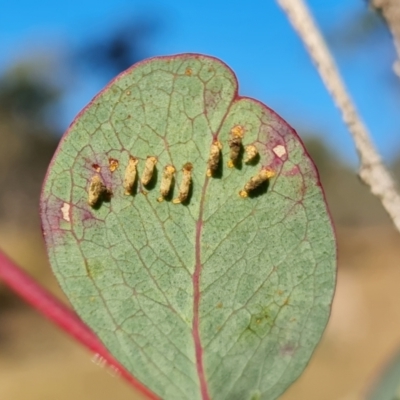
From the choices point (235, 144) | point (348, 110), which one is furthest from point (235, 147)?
point (348, 110)

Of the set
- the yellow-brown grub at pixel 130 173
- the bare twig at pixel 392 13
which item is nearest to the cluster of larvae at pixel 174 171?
the yellow-brown grub at pixel 130 173

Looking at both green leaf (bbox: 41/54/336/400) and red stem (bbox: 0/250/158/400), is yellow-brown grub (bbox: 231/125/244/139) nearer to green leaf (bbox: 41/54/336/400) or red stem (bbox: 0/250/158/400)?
green leaf (bbox: 41/54/336/400)

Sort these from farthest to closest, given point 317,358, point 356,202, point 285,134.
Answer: point 356,202 < point 317,358 < point 285,134

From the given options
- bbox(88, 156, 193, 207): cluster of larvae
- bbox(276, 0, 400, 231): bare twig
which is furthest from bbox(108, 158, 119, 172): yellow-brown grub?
bbox(276, 0, 400, 231): bare twig

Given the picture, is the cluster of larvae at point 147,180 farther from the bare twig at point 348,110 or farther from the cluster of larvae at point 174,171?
the bare twig at point 348,110

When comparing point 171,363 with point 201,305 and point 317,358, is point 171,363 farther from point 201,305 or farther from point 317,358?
point 317,358

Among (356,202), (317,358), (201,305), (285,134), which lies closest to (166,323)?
(201,305)
